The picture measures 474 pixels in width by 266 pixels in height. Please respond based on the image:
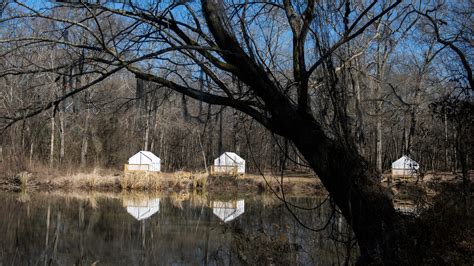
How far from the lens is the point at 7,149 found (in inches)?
1161

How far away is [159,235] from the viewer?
41.7 feet

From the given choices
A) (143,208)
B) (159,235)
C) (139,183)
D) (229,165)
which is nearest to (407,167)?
(229,165)

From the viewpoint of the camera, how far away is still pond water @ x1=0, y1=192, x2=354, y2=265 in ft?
27.1

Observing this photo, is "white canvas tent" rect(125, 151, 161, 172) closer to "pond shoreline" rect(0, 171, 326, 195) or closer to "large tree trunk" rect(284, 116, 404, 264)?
"pond shoreline" rect(0, 171, 326, 195)

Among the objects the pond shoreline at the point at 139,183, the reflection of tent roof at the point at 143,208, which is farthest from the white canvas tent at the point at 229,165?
the reflection of tent roof at the point at 143,208

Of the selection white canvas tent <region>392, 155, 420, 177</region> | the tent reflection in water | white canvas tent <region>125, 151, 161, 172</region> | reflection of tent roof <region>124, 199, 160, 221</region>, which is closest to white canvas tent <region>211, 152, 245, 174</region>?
white canvas tent <region>125, 151, 161, 172</region>

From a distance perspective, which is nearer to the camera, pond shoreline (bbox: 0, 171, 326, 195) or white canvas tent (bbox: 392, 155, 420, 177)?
white canvas tent (bbox: 392, 155, 420, 177)

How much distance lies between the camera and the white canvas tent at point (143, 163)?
31000mm

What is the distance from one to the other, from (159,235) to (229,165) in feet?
61.4

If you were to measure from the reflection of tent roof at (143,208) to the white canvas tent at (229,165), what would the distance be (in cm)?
948

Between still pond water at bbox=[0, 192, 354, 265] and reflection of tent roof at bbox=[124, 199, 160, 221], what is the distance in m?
0.03

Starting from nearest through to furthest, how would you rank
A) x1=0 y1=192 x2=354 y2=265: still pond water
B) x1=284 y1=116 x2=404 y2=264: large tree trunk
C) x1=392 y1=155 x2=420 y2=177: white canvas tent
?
x1=284 y1=116 x2=404 y2=264: large tree trunk
x1=392 y1=155 x2=420 y2=177: white canvas tent
x1=0 y1=192 x2=354 y2=265: still pond water

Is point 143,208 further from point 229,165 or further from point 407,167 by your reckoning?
point 229,165

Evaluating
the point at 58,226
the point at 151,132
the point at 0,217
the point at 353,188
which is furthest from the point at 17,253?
the point at 151,132
